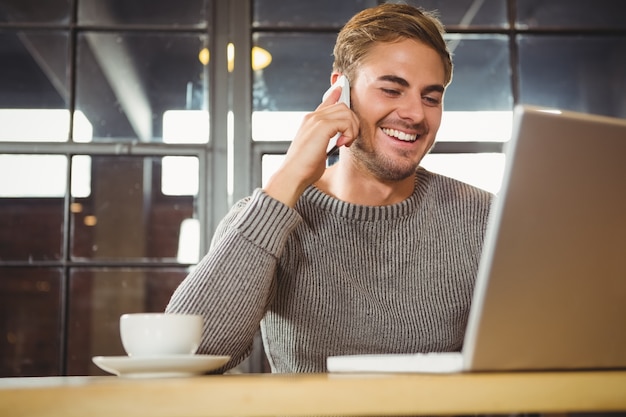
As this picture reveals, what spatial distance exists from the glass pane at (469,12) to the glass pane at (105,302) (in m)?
1.16

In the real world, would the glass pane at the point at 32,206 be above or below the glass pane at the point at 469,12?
below

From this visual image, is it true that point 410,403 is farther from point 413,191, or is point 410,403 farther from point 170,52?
point 170,52

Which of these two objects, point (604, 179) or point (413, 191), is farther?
point (413, 191)

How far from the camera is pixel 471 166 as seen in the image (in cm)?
223

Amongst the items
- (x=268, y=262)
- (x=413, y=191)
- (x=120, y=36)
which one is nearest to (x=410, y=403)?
(x=268, y=262)

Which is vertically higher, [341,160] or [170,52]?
[170,52]

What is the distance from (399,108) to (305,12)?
3.13 feet

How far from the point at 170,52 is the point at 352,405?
1.97m

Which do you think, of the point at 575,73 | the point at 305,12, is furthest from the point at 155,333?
the point at 575,73

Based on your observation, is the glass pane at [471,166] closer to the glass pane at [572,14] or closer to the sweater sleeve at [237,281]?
the glass pane at [572,14]

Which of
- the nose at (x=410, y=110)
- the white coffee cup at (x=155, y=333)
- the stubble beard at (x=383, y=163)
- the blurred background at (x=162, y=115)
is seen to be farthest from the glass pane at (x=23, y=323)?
the white coffee cup at (x=155, y=333)

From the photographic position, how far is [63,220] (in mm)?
2193

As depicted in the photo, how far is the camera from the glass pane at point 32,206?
2182mm

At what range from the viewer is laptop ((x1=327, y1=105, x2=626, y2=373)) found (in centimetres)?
59
